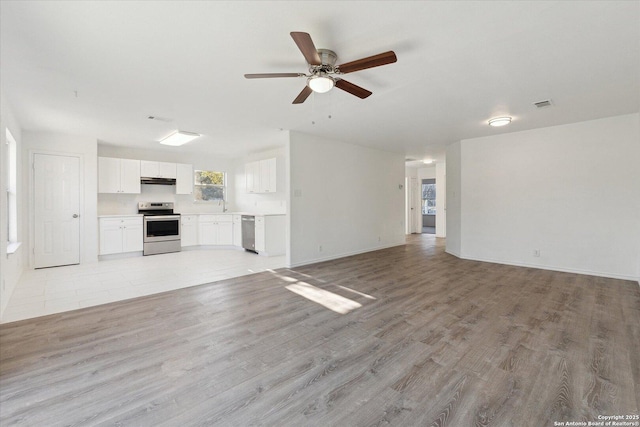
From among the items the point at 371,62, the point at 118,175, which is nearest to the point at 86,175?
the point at 118,175

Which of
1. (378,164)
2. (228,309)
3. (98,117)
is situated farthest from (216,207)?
(228,309)

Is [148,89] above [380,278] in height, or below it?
above

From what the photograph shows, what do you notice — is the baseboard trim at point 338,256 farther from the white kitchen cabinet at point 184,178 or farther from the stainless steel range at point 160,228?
the white kitchen cabinet at point 184,178

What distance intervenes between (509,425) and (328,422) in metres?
1.00

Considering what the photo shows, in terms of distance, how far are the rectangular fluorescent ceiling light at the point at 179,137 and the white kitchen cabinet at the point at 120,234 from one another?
1.91 metres


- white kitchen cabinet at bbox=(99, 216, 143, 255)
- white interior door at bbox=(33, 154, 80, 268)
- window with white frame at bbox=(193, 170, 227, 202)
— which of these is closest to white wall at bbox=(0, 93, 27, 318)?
white interior door at bbox=(33, 154, 80, 268)

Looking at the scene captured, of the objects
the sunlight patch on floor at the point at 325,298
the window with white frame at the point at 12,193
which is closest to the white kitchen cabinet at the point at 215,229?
the window with white frame at the point at 12,193

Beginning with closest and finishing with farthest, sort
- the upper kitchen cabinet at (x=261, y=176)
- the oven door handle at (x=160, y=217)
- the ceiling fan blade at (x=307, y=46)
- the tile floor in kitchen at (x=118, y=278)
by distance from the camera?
the ceiling fan blade at (x=307, y=46) < the tile floor in kitchen at (x=118, y=278) < the oven door handle at (x=160, y=217) < the upper kitchen cabinet at (x=261, y=176)

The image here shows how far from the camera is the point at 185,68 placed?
9.15 feet

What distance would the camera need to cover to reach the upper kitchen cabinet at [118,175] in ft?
20.1

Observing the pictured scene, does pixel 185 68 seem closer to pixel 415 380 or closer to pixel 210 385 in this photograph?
pixel 210 385

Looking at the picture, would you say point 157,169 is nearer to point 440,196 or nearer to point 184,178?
point 184,178

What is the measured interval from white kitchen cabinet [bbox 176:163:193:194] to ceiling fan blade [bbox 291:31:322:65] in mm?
6046

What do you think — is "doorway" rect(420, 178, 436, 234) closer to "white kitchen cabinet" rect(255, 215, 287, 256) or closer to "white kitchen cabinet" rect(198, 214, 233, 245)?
"white kitchen cabinet" rect(255, 215, 287, 256)
